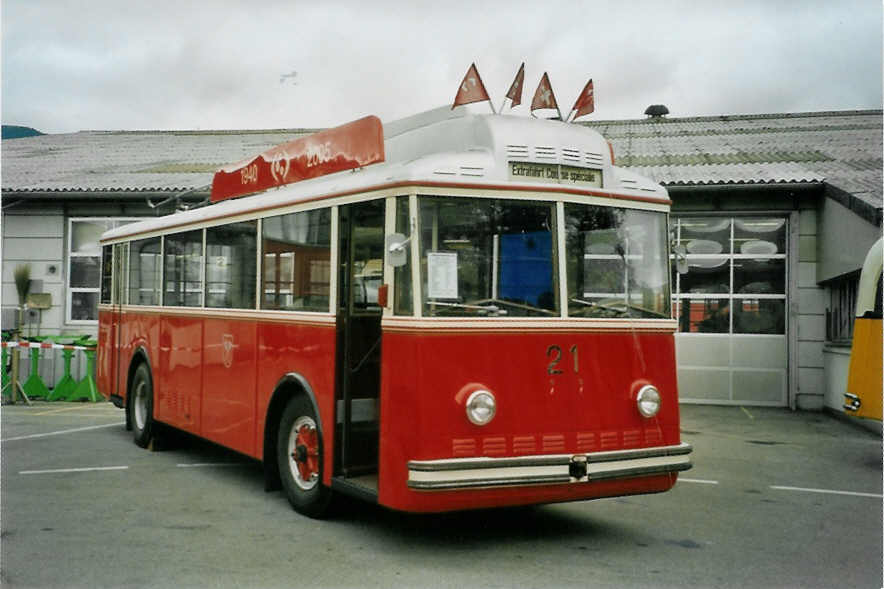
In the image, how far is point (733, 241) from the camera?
58.5ft

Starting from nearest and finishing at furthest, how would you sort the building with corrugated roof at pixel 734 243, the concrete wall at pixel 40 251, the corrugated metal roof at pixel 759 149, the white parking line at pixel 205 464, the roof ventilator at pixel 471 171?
the roof ventilator at pixel 471 171 < the white parking line at pixel 205 464 < the building with corrugated roof at pixel 734 243 < the corrugated metal roof at pixel 759 149 < the concrete wall at pixel 40 251

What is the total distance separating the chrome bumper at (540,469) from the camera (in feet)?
20.5

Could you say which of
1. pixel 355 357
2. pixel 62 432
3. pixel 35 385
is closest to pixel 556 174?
pixel 355 357

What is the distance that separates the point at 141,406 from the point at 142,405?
0.03 m

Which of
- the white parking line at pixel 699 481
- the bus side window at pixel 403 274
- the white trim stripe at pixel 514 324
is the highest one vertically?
the bus side window at pixel 403 274

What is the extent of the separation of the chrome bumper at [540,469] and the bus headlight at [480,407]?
10.0 inches

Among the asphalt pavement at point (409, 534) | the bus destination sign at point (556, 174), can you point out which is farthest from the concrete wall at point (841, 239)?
the bus destination sign at point (556, 174)

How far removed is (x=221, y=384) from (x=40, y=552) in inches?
119

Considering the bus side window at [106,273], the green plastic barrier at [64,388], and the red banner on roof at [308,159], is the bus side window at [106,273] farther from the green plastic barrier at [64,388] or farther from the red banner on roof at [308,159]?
the green plastic barrier at [64,388]

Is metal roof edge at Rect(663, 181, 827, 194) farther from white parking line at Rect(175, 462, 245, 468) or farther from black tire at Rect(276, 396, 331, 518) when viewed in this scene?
black tire at Rect(276, 396, 331, 518)

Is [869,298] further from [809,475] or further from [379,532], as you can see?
[379,532]

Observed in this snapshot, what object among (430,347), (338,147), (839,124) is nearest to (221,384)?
(338,147)

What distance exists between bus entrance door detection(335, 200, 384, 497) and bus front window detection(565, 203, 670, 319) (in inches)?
59.0

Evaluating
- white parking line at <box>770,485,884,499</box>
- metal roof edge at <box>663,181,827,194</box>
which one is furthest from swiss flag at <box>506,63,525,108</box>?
metal roof edge at <box>663,181,827,194</box>
